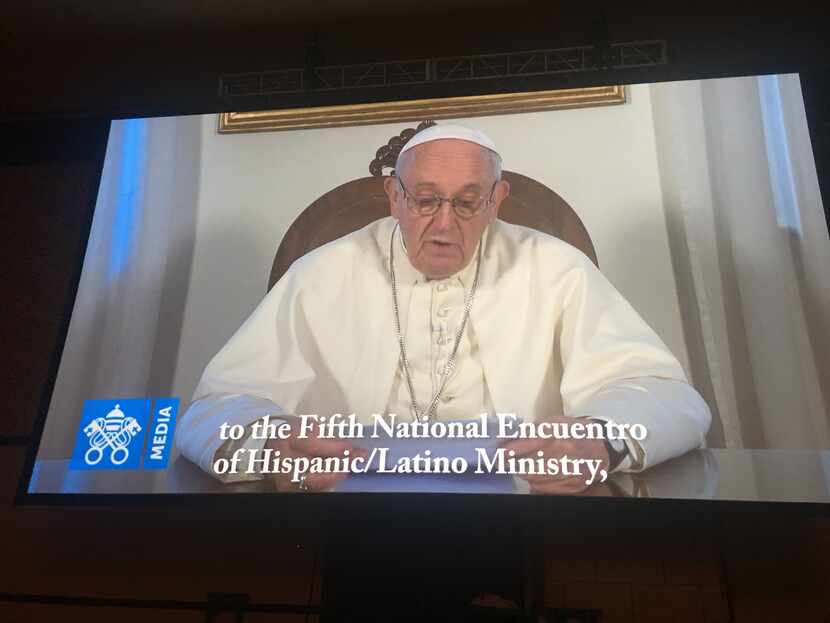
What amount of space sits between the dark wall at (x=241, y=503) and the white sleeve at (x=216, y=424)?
0.15 meters

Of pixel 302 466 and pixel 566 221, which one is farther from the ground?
pixel 566 221

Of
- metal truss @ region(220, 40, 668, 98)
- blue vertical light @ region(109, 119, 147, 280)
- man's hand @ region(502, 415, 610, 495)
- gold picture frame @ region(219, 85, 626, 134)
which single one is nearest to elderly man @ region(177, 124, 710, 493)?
man's hand @ region(502, 415, 610, 495)

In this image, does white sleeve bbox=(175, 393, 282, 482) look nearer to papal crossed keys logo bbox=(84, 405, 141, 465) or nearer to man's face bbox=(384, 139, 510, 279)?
papal crossed keys logo bbox=(84, 405, 141, 465)

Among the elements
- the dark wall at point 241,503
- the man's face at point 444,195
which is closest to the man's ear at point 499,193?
the man's face at point 444,195

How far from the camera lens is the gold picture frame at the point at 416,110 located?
256 centimetres

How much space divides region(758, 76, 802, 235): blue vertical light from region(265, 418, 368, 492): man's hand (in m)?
1.50

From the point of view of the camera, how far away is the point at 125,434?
225cm

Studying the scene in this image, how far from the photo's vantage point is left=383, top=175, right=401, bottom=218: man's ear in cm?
243

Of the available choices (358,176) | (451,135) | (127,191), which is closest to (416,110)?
(451,135)

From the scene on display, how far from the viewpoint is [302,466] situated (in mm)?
2094

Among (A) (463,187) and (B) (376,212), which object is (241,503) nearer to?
(B) (376,212)

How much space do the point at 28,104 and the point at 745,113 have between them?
9.94ft

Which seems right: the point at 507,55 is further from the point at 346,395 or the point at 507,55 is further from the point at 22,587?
the point at 22,587

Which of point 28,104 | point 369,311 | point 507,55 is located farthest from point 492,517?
point 28,104
